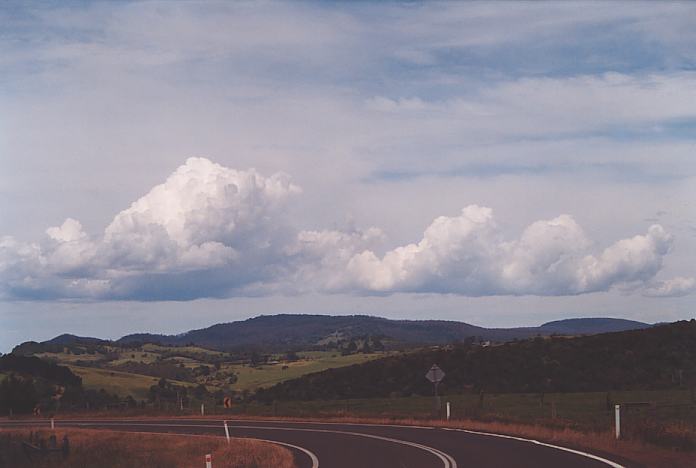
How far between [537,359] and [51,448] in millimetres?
57406

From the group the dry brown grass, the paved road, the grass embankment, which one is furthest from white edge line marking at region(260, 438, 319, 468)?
the dry brown grass

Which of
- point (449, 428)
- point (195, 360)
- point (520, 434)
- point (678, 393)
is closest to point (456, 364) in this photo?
point (678, 393)

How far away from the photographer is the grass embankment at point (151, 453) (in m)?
27.3

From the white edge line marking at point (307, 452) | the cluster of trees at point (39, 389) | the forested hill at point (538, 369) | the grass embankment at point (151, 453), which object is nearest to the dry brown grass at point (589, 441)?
the white edge line marking at point (307, 452)

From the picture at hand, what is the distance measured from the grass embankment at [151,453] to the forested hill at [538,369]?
139ft

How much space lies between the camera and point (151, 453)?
1325 inches

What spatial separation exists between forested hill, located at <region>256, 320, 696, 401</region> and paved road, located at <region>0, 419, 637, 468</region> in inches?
1432

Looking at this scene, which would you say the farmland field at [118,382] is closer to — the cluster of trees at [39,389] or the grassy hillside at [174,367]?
the grassy hillside at [174,367]

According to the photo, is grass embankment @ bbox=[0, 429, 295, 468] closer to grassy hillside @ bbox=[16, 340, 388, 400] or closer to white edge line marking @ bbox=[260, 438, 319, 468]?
white edge line marking @ bbox=[260, 438, 319, 468]

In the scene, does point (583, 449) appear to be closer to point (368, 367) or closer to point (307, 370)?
point (368, 367)

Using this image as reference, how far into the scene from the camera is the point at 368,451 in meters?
27.8

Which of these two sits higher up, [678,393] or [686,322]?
[686,322]

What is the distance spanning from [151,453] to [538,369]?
176 feet

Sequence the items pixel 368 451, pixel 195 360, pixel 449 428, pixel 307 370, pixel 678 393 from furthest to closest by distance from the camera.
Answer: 1. pixel 195 360
2. pixel 307 370
3. pixel 678 393
4. pixel 449 428
5. pixel 368 451
